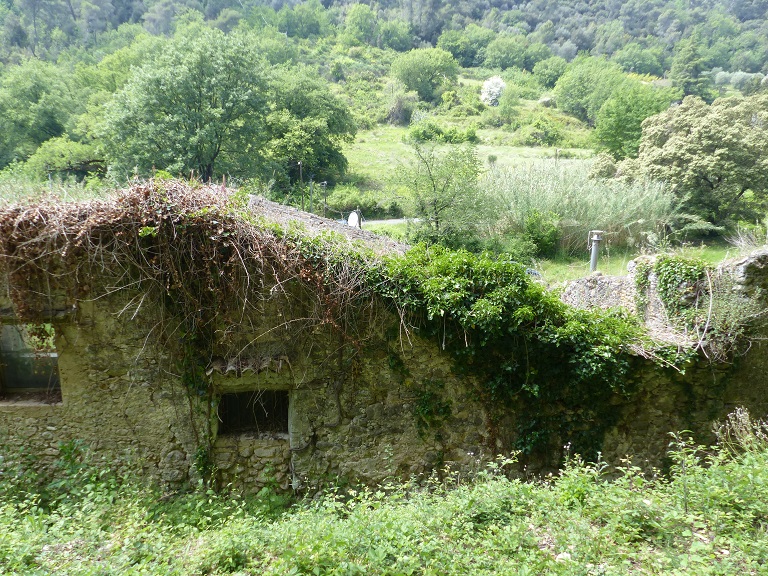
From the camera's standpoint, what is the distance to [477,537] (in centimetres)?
388

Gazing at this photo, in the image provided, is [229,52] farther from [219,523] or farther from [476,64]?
[476,64]

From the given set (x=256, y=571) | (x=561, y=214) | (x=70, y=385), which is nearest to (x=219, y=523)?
(x=256, y=571)

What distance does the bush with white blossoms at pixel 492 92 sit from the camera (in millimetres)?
59812

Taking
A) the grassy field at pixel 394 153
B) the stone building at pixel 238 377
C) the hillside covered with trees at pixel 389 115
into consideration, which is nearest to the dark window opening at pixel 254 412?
the stone building at pixel 238 377

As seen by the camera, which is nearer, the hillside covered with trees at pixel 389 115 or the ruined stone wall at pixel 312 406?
the ruined stone wall at pixel 312 406

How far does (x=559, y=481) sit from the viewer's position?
4734 mm

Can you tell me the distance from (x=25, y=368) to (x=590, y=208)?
1879cm

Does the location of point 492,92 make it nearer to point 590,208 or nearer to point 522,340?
point 590,208

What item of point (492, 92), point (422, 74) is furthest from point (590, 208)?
point (422, 74)

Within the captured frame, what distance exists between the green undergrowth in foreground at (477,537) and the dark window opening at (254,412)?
162 cm

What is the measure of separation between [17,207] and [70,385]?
227 centimetres

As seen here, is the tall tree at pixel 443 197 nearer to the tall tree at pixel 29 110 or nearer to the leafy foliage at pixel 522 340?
the leafy foliage at pixel 522 340

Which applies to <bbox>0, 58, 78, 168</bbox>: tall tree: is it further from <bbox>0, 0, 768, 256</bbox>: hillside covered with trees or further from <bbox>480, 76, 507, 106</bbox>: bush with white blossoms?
<bbox>480, 76, 507, 106</bbox>: bush with white blossoms

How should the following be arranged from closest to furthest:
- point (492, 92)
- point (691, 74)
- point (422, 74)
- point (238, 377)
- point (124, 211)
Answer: point (124, 211)
point (238, 377)
point (691, 74)
point (492, 92)
point (422, 74)
